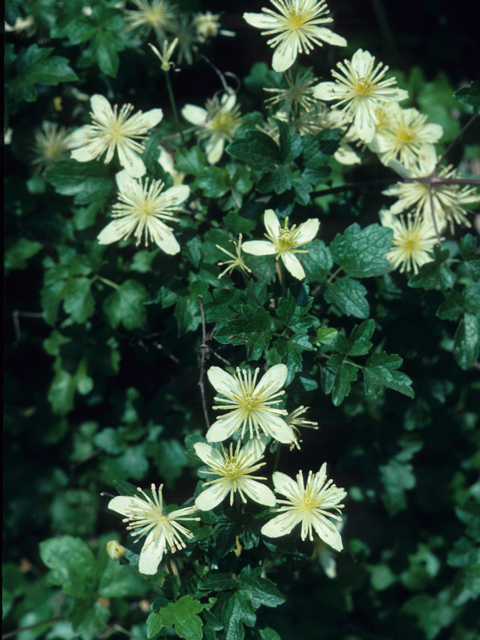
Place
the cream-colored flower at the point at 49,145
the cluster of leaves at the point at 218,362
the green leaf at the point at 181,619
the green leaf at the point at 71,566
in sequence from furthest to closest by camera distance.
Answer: the cream-colored flower at the point at 49,145 < the green leaf at the point at 71,566 < the cluster of leaves at the point at 218,362 < the green leaf at the point at 181,619

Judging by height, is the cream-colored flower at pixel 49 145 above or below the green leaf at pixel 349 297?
above

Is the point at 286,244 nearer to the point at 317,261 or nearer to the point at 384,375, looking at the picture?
the point at 317,261

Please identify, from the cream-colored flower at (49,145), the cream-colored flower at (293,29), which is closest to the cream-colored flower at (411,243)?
the cream-colored flower at (293,29)

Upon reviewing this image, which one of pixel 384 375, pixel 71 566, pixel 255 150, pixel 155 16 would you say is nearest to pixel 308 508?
pixel 384 375

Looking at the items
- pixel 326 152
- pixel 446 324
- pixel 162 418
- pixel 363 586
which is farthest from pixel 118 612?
pixel 326 152

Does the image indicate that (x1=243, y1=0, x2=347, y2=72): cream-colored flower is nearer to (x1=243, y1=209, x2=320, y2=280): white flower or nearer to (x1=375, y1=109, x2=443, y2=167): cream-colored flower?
(x1=375, y1=109, x2=443, y2=167): cream-colored flower

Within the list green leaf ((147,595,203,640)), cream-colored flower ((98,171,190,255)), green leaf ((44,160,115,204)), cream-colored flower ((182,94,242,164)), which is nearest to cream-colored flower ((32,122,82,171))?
green leaf ((44,160,115,204))

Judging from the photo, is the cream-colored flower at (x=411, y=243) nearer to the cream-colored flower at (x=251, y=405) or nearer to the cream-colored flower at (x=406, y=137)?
the cream-colored flower at (x=406, y=137)

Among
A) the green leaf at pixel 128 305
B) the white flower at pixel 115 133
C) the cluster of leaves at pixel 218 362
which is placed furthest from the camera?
the green leaf at pixel 128 305
